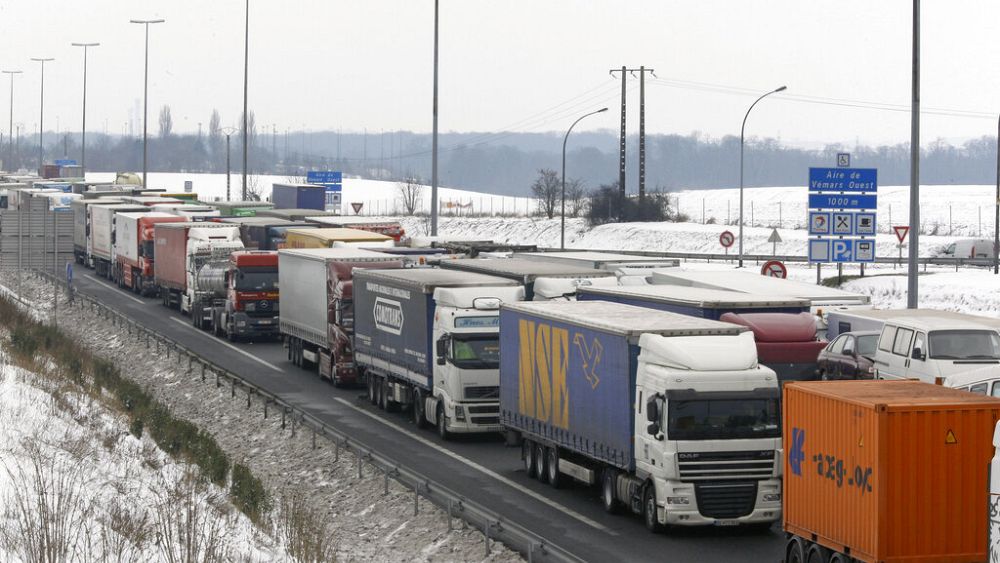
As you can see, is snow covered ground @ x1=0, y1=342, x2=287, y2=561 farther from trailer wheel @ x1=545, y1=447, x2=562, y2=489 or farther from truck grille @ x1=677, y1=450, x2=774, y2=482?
truck grille @ x1=677, y1=450, x2=774, y2=482

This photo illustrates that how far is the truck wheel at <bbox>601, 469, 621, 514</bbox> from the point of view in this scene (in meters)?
21.9

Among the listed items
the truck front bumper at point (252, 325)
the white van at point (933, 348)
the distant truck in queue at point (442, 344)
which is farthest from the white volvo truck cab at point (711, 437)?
the truck front bumper at point (252, 325)

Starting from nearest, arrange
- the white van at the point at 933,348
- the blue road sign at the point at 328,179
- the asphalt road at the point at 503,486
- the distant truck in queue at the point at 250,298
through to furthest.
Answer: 1. the asphalt road at the point at 503,486
2. the white van at the point at 933,348
3. the distant truck in queue at the point at 250,298
4. the blue road sign at the point at 328,179

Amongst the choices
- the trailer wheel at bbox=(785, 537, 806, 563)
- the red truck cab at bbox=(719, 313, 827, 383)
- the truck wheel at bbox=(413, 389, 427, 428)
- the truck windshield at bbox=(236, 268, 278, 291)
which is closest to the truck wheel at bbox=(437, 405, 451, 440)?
the truck wheel at bbox=(413, 389, 427, 428)

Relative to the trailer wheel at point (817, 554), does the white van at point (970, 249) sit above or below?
above

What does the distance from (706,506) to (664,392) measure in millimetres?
1677

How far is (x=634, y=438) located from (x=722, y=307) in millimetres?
6322

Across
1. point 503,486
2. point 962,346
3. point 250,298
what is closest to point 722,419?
point 503,486

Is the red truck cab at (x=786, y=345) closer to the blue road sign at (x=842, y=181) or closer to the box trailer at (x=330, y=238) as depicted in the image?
the blue road sign at (x=842, y=181)

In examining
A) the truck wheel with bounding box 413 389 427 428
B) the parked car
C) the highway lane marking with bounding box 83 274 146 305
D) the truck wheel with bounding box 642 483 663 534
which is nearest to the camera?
the truck wheel with bounding box 642 483 663 534

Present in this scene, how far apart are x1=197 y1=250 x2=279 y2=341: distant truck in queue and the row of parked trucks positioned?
4.05 m

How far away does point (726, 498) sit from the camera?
20.0 m

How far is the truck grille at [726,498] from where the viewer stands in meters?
20.0

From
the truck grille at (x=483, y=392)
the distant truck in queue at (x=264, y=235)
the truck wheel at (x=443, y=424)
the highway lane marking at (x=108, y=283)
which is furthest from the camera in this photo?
the highway lane marking at (x=108, y=283)
